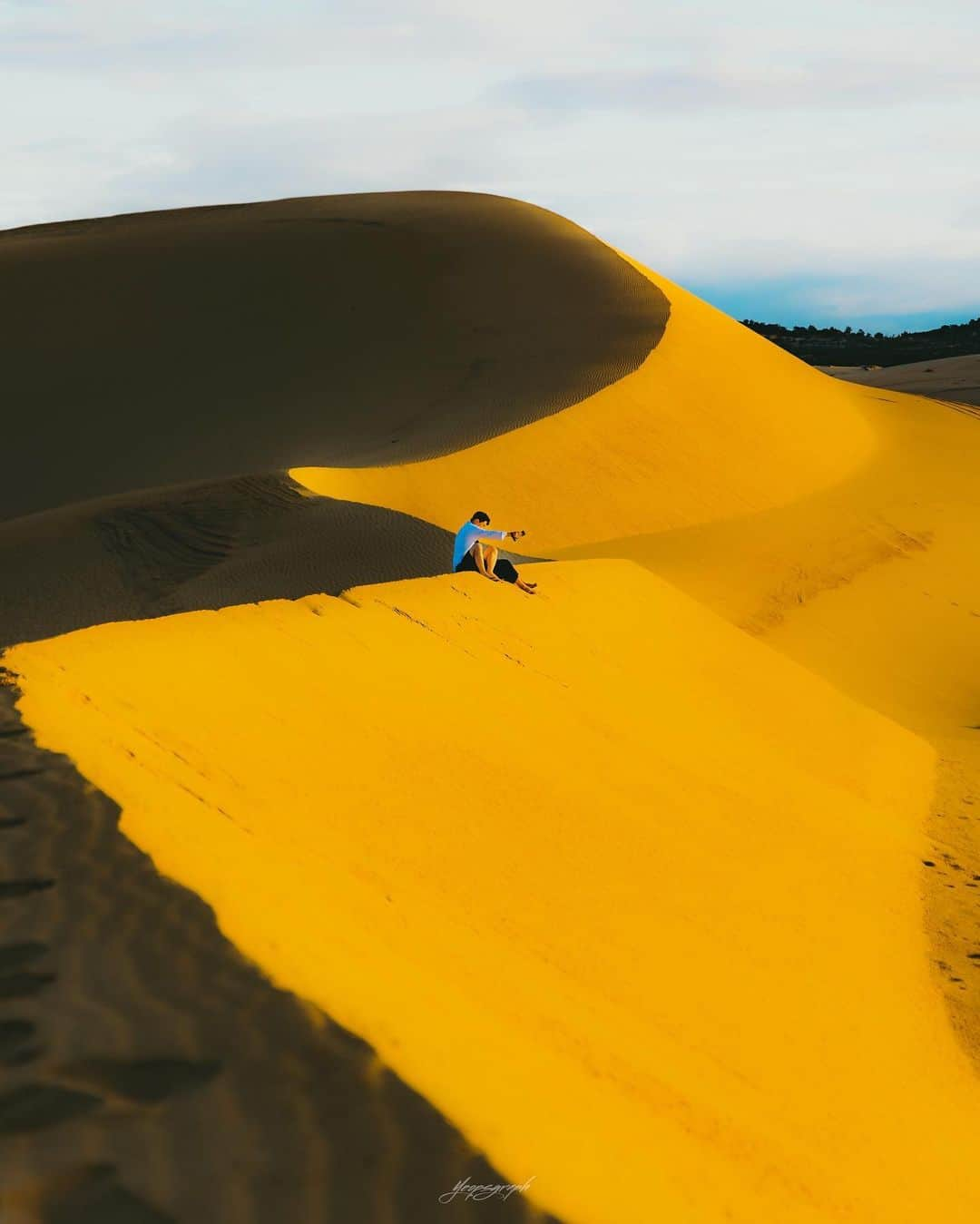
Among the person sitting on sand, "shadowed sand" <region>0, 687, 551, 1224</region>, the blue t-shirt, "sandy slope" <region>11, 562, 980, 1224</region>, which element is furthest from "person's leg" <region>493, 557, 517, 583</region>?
"shadowed sand" <region>0, 687, 551, 1224</region>

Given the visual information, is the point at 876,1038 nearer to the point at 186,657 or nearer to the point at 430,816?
the point at 430,816

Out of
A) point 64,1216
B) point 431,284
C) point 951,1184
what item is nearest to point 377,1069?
point 64,1216

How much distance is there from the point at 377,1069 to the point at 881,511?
15251mm

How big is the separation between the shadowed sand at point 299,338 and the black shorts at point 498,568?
22.7 ft

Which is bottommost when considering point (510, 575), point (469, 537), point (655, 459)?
point (510, 575)

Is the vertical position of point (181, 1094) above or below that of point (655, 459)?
below

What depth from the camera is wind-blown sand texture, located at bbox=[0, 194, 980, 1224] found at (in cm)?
321

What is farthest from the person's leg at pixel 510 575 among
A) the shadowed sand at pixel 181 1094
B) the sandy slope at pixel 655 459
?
the shadowed sand at pixel 181 1094

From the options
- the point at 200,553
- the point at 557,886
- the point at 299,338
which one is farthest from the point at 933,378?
the point at 557,886

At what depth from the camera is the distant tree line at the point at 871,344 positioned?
58009 millimetres

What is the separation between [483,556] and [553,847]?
418 cm

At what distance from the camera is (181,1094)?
283 centimetres

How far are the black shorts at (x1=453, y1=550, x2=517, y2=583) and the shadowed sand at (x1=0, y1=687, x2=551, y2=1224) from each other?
5.69 meters

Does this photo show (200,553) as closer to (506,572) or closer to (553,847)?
(506,572)
